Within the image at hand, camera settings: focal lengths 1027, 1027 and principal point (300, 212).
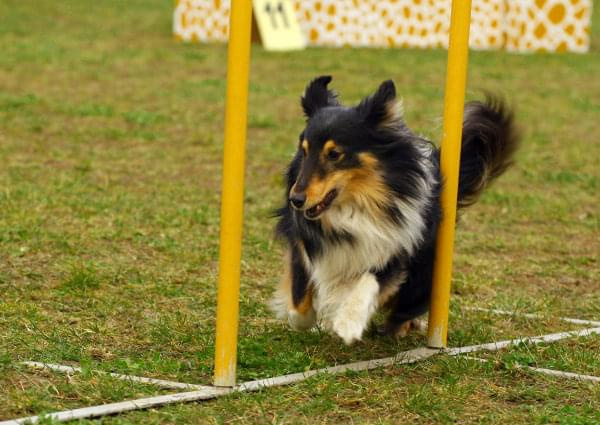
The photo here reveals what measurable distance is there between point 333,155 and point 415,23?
1354 cm

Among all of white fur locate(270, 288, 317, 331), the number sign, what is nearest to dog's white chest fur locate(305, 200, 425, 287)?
white fur locate(270, 288, 317, 331)

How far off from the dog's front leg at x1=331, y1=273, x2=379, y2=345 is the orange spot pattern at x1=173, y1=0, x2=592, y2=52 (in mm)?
13077

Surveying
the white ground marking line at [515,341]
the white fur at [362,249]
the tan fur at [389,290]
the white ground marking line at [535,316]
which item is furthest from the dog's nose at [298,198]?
the white ground marking line at [535,316]

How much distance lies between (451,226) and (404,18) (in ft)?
43.5

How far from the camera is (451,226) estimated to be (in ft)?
14.1

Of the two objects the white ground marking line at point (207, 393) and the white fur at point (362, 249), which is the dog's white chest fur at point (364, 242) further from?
the white ground marking line at point (207, 393)

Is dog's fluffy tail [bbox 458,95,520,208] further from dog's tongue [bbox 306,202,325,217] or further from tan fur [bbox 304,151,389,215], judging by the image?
dog's tongue [bbox 306,202,325,217]

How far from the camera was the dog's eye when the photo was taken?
3.98 metres

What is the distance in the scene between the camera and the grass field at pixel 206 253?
12.1ft

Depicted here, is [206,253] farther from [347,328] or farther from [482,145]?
[347,328]

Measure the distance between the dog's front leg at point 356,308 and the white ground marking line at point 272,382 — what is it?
0.56 feet

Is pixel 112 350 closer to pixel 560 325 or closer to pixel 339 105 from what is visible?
pixel 339 105

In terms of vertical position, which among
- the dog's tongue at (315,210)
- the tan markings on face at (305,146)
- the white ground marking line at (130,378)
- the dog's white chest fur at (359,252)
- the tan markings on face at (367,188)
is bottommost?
the white ground marking line at (130,378)

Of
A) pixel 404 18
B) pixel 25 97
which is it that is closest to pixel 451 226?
pixel 25 97
